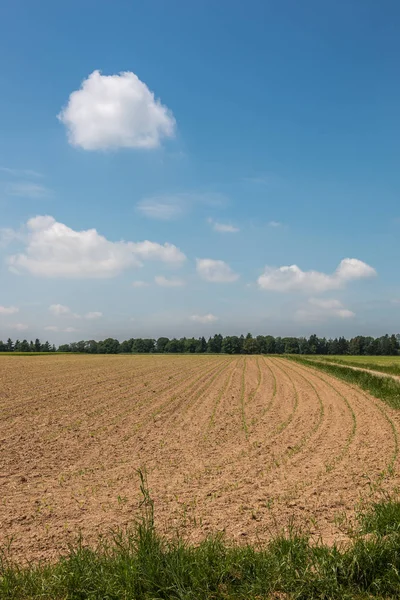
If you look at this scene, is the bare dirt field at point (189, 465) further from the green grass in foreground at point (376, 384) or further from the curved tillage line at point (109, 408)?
the green grass in foreground at point (376, 384)

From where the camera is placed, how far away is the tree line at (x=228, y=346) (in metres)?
153

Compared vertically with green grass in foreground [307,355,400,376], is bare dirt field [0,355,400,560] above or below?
below

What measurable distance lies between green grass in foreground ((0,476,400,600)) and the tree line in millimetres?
149591

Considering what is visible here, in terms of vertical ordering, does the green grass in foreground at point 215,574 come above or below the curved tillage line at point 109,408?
above

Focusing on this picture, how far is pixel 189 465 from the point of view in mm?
9852

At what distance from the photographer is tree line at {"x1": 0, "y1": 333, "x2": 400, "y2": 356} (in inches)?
6015

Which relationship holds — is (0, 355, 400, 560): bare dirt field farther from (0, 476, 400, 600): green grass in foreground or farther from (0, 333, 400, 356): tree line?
(0, 333, 400, 356): tree line

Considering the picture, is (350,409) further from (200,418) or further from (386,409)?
(200,418)

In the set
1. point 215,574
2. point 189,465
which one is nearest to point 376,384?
point 189,465

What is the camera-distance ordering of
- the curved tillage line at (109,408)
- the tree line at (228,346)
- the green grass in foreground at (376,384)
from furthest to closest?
the tree line at (228,346) → the green grass in foreground at (376,384) → the curved tillage line at (109,408)

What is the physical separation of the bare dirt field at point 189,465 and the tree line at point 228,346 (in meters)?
139

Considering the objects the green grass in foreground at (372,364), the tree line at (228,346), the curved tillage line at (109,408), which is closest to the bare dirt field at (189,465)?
the curved tillage line at (109,408)

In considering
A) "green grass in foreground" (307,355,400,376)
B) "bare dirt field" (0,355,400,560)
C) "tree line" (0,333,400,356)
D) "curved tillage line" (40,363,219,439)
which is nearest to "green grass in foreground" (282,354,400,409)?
"bare dirt field" (0,355,400,560)

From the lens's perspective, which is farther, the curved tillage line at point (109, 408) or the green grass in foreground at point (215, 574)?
the curved tillage line at point (109, 408)
